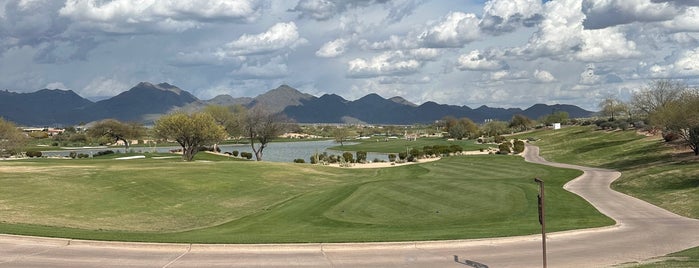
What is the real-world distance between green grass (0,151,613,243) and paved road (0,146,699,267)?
1.16m

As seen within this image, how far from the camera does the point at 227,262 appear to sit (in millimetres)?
18859

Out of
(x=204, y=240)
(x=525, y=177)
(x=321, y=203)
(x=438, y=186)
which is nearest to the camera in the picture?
(x=204, y=240)

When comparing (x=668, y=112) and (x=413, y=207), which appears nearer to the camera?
(x=413, y=207)

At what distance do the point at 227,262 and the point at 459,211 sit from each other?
16.2 m

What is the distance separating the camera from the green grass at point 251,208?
24.9m

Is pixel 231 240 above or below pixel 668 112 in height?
below

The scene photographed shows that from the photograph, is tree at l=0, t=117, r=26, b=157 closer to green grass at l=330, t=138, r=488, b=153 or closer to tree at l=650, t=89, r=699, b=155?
green grass at l=330, t=138, r=488, b=153

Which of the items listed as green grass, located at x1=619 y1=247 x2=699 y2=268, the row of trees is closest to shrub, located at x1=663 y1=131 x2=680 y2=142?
the row of trees

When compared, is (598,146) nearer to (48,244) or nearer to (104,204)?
(104,204)

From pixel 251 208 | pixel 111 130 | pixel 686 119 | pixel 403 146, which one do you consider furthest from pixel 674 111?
pixel 111 130

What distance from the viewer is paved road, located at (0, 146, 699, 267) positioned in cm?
1877

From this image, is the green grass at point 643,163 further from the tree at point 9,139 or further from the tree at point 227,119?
the tree at point 9,139

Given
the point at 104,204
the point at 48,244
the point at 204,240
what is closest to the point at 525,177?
the point at 104,204

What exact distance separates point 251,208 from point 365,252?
1945 cm
